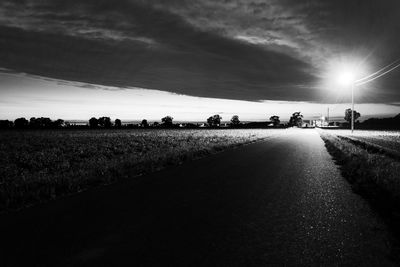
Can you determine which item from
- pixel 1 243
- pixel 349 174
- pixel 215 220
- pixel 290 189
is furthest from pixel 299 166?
pixel 1 243

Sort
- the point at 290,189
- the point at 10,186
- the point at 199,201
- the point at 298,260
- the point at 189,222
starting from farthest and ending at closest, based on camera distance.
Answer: the point at 10,186, the point at 290,189, the point at 199,201, the point at 189,222, the point at 298,260

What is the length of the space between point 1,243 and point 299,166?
11806mm

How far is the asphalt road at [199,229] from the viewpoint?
14.1ft

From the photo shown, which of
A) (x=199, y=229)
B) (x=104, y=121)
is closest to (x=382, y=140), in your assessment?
(x=199, y=229)

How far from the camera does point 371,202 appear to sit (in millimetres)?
7637

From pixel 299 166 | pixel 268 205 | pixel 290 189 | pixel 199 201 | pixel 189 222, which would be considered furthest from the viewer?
pixel 299 166

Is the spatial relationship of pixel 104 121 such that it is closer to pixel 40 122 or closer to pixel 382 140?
pixel 40 122

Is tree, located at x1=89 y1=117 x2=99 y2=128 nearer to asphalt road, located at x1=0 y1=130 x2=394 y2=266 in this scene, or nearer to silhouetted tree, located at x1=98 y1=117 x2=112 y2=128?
silhouetted tree, located at x1=98 y1=117 x2=112 y2=128

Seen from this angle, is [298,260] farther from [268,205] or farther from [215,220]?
[268,205]

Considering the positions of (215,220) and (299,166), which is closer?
(215,220)

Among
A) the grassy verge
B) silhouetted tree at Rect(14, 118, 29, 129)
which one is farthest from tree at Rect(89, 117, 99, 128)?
the grassy verge

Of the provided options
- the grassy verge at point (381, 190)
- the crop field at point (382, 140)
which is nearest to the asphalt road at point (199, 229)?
the grassy verge at point (381, 190)

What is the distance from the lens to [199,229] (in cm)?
550

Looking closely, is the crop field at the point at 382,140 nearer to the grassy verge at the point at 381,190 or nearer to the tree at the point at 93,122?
the grassy verge at the point at 381,190
